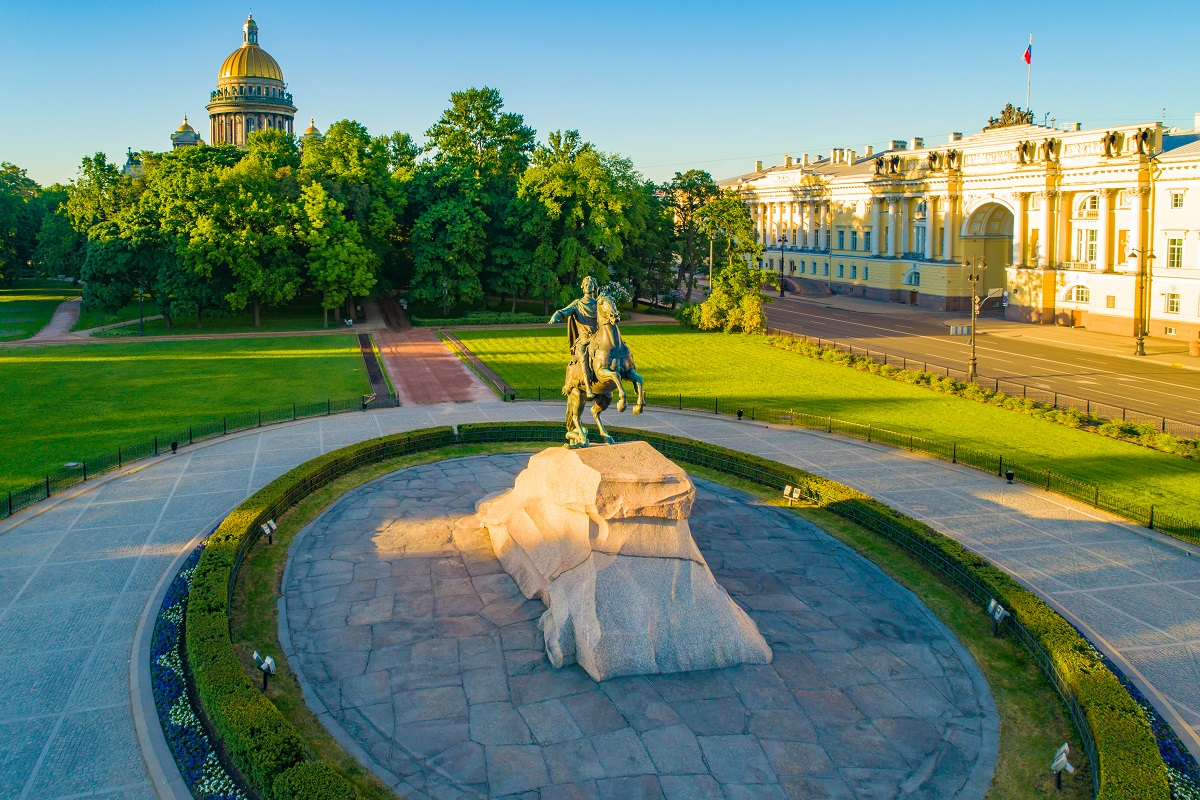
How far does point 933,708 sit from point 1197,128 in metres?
67.7

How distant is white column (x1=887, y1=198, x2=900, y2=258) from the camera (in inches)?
3615

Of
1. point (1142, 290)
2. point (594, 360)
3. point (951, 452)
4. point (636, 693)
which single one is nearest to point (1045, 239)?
point (1142, 290)

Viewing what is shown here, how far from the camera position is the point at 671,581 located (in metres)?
18.0

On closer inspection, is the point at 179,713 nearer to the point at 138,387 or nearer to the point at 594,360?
the point at 594,360

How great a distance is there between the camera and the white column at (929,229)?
8669cm

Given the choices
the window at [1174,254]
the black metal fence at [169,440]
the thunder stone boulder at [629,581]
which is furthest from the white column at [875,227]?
the thunder stone boulder at [629,581]

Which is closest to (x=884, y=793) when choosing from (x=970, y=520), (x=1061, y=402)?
(x=970, y=520)

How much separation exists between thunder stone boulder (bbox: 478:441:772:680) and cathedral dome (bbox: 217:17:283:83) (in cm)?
13763

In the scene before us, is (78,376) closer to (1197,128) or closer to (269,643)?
(269,643)

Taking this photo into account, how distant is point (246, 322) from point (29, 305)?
3060cm

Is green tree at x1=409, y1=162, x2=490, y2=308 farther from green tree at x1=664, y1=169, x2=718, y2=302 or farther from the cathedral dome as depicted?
the cathedral dome

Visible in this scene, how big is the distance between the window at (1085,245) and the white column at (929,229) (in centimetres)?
1666

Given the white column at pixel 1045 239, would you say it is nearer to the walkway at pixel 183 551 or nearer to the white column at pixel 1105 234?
the white column at pixel 1105 234

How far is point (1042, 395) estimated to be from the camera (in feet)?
144
